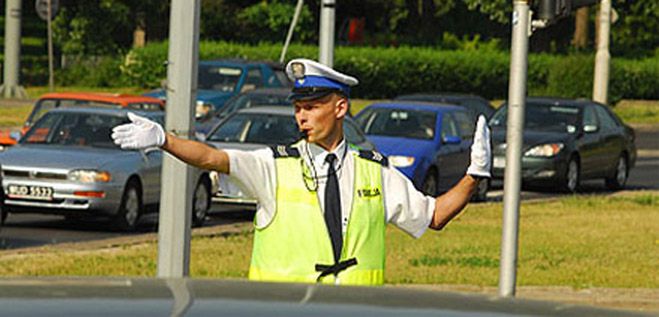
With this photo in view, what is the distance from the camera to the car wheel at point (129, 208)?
1930cm

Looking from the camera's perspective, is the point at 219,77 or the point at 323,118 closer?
the point at 323,118

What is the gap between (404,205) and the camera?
22.2 ft

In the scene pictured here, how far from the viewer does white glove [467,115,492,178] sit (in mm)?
6973

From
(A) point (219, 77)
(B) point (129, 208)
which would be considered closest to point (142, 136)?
(B) point (129, 208)

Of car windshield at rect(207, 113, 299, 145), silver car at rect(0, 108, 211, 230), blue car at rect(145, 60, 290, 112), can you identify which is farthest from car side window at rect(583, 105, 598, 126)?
silver car at rect(0, 108, 211, 230)

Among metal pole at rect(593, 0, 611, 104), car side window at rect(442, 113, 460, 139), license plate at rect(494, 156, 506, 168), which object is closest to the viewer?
car side window at rect(442, 113, 460, 139)

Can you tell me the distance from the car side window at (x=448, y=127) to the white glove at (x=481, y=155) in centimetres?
1831

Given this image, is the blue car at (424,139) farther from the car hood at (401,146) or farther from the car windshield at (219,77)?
the car windshield at (219,77)

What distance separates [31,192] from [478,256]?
474 centimetres

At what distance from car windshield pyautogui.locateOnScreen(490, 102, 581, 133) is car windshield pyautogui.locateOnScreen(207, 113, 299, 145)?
6.78 metres

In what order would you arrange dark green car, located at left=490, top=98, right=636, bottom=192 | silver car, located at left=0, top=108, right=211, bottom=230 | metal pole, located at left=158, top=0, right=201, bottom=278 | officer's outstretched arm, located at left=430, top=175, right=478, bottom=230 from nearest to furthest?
officer's outstretched arm, located at left=430, top=175, right=478, bottom=230
metal pole, located at left=158, top=0, right=201, bottom=278
silver car, located at left=0, top=108, right=211, bottom=230
dark green car, located at left=490, top=98, right=636, bottom=192

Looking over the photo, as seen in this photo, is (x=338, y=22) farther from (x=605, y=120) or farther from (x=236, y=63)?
(x=605, y=120)

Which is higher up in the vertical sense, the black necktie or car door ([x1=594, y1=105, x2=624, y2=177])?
the black necktie

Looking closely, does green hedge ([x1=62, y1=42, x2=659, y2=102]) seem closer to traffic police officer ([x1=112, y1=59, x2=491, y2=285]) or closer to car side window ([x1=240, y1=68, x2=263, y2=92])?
car side window ([x1=240, y1=68, x2=263, y2=92])
